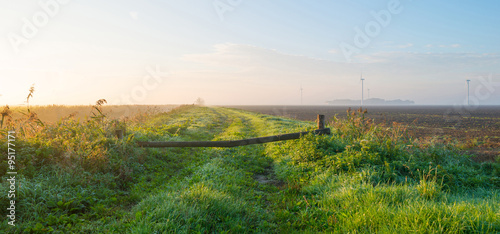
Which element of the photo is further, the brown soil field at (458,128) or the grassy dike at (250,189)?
the brown soil field at (458,128)

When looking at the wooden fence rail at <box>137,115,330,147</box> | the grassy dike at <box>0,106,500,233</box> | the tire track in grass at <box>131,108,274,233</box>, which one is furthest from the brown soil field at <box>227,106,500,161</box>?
the tire track in grass at <box>131,108,274,233</box>

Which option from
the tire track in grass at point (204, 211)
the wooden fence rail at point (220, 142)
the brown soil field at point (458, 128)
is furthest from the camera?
the brown soil field at point (458, 128)

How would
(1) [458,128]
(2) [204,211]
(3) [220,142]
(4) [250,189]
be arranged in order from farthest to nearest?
(1) [458,128] → (3) [220,142] → (4) [250,189] → (2) [204,211]

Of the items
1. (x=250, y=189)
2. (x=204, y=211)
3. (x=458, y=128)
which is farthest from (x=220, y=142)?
(x=458, y=128)

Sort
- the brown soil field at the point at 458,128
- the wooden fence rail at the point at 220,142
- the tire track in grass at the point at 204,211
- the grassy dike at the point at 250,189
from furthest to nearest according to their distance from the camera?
1. the brown soil field at the point at 458,128
2. the wooden fence rail at the point at 220,142
3. the grassy dike at the point at 250,189
4. the tire track in grass at the point at 204,211

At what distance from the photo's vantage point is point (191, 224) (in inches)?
166

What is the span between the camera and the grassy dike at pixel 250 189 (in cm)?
435

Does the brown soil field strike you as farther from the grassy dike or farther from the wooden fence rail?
the wooden fence rail

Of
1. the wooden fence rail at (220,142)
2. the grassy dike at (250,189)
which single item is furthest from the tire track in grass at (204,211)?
the wooden fence rail at (220,142)

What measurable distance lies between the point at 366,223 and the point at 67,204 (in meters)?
6.08

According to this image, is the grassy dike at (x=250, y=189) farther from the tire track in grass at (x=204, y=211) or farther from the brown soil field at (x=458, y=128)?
the brown soil field at (x=458, y=128)

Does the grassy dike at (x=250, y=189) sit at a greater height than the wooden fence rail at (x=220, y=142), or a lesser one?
lesser

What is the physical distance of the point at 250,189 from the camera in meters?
6.71

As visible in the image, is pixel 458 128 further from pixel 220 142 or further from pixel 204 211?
pixel 204 211
